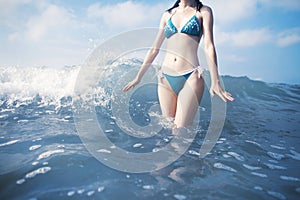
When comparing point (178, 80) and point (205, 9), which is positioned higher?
point (205, 9)

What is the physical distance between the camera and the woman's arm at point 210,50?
3.12m

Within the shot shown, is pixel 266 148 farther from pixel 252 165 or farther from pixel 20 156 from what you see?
pixel 20 156

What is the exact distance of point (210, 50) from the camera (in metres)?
3.24

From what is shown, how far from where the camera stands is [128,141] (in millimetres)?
3885

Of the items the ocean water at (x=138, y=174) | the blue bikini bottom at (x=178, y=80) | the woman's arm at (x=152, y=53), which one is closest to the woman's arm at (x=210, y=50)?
the blue bikini bottom at (x=178, y=80)

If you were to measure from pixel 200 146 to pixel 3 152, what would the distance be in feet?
10.2

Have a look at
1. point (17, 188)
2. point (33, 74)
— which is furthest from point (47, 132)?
point (33, 74)

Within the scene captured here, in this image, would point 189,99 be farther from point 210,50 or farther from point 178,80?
point 210,50

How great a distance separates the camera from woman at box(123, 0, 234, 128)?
3378mm

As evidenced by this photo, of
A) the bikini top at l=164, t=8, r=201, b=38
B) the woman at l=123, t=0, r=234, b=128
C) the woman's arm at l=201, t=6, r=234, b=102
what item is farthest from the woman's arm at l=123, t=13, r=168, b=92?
the woman's arm at l=201, t=6, r=234, b=102

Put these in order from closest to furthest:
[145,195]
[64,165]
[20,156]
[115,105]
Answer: [145,195], [64,165], [20,156], [115,105]

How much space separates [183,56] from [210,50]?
1.76ft

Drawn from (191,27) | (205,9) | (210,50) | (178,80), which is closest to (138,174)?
(178,80)

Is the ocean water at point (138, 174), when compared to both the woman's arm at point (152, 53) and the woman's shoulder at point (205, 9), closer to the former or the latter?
A: the woman's arm at point (152, 53)
